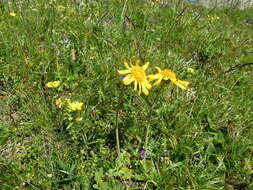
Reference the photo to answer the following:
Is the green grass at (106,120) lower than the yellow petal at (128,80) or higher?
lower

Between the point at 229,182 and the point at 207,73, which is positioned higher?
the point at 207,73

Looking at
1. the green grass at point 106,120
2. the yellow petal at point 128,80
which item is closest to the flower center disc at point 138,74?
the yellow petal at point 128,80

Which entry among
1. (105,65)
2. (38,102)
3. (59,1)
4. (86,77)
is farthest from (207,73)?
(59,1)

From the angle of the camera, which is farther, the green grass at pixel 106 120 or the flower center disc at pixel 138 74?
the green grass at pixel 106 120

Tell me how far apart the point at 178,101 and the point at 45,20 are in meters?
1.82

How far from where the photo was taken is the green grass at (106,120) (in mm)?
1396

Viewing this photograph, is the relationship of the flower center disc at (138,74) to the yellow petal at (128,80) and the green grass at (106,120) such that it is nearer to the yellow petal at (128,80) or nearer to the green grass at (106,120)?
the yellow petal at (128,80)

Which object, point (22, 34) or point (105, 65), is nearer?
point (105, 65)

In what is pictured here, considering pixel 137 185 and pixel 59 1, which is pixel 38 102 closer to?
pixel 137 185

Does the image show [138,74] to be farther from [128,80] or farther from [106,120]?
[106,120]

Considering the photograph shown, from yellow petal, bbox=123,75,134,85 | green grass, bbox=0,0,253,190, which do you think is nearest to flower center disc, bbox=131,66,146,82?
yellow petal, bbox=123,75,134,85

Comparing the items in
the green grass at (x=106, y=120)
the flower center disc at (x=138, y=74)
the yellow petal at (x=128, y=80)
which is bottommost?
the green grass at (x=106, y=120)

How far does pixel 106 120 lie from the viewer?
69.0 inches

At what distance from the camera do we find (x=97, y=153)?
1553mm
